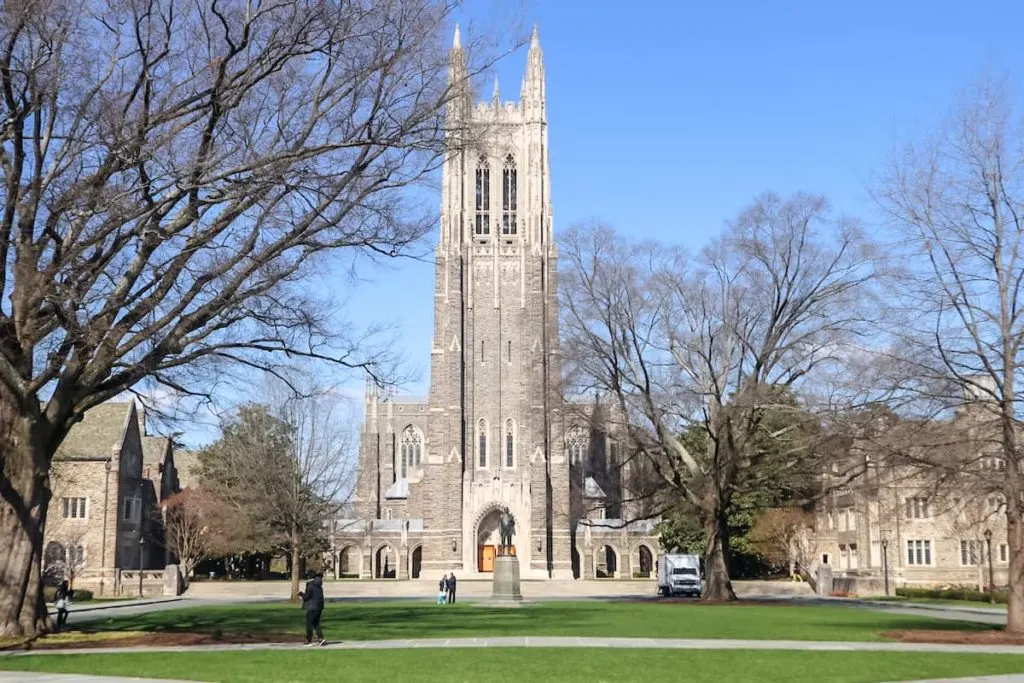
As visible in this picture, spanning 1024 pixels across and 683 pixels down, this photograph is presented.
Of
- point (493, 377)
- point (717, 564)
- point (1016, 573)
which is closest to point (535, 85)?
point (493, 377)

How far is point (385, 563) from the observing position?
8619cm

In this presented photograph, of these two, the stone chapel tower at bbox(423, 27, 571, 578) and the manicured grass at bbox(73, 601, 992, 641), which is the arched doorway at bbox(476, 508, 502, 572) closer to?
the stone chapel tower at bbox(423, 27, 571, 578)

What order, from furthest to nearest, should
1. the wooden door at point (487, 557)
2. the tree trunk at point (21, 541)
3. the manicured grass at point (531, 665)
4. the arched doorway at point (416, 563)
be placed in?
1. the arched doorway at point (416, 563)
2. the wooden door at point (487, 557)
3. the tree trunk at point (21, 541)
4. the manicured grass at point (531, 665)

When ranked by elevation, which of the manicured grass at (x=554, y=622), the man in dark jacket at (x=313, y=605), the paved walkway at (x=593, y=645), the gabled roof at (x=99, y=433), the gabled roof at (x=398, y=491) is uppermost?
the gabled roof at (x=99, y=433)

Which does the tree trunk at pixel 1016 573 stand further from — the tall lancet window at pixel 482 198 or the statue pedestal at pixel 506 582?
the tall lancet window at pixel 482 198

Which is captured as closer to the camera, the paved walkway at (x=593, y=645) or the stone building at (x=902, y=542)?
the paved walkway at (x=593, y=645)

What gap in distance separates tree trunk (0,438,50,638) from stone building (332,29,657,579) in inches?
1919

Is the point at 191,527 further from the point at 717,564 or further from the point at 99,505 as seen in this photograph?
the point at 717,564

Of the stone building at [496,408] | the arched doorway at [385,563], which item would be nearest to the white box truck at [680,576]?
the stone building at [496,408]

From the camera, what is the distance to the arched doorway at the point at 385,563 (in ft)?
273

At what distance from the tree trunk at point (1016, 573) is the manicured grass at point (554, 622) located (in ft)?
9.20

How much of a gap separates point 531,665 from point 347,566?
2848 inches

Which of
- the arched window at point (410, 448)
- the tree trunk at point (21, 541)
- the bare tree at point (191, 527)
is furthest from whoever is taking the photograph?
the arched window at point (410, 448)

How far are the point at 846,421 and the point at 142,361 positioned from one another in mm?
15095
